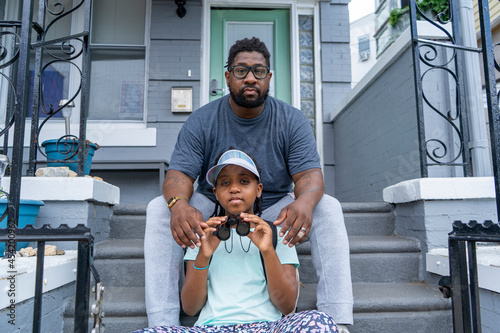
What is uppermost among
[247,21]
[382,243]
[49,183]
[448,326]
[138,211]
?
[247,21]

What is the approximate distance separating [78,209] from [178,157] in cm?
69

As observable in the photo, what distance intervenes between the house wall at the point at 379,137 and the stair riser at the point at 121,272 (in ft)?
6.57

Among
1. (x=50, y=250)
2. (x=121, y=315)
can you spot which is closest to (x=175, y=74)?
(x=50, y=250)

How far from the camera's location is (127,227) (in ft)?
8.09

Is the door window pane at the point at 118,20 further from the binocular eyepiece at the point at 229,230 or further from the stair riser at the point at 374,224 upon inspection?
the binocular eyepiece at the point at 229,230

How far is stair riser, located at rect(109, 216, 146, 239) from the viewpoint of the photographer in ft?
8.07

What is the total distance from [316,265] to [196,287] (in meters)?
0.57

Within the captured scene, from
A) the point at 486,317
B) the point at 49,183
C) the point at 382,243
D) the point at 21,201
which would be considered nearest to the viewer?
the point at 486,317

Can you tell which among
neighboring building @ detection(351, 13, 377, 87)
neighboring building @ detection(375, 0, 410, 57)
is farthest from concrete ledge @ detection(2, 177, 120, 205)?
neighboring building @ detection(351, 13, 377, 87)

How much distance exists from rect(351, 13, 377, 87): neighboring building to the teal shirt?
2082cm

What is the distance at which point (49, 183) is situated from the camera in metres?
2.05

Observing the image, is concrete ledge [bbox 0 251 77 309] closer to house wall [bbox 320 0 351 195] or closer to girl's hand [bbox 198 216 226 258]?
girl's hand [bbox 198 216 226 258]

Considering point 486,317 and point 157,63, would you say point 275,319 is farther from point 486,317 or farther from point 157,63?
point 157,63

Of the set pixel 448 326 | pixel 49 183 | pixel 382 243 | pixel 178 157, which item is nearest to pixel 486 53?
pixel 382 243
